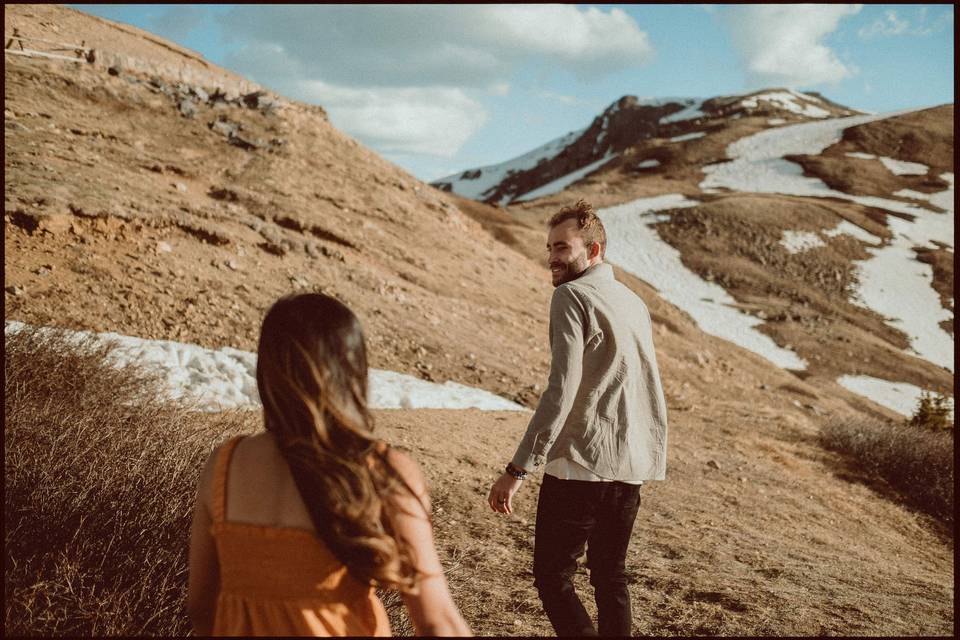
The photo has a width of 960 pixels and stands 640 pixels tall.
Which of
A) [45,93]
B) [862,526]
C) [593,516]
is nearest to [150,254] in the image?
[45,93]

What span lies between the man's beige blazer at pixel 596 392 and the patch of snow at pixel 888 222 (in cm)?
3163

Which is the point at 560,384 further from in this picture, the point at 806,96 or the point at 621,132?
the point at 806,96

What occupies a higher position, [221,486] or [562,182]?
[562,182]

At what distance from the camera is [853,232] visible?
129 feet

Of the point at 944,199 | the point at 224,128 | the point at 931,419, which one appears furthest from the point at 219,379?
the point at 944,199

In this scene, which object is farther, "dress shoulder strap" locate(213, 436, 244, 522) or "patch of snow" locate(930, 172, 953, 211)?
"patch of snow" locate(930, 172, 953, 211)

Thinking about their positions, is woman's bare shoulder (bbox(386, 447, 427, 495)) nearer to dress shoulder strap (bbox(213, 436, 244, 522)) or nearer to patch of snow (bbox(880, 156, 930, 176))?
dress shoulder strap (bbox(213, 436, 244, 522))

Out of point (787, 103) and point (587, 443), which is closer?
point (587, 443)

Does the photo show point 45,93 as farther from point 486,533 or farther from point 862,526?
point 862,526

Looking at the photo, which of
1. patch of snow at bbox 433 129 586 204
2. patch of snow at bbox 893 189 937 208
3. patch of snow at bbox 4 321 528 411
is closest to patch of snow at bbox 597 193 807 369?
patch of snow at bbox 893 189 937 208

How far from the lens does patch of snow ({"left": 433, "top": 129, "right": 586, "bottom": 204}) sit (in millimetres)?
93312

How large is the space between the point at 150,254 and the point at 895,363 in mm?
27689

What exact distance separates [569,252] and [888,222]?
48.6m

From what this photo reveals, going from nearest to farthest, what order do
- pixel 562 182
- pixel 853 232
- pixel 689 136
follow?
1. pixel 853 232
2. pixel 562 182
3. pixel 689 136
